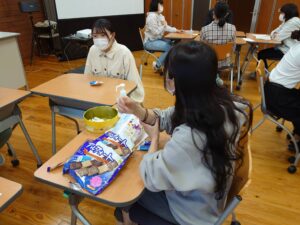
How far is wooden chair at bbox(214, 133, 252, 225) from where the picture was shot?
96cm

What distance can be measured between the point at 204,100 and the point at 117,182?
46 centimetres

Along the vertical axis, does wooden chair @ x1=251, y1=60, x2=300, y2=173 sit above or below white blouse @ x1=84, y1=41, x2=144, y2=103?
below

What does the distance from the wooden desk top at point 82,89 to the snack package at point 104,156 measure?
44 centimetres

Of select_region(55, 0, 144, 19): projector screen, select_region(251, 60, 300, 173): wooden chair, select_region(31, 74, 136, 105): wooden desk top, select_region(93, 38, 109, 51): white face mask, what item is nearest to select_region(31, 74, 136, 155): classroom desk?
select_region(31, 74, 136, 105): wooden desk top

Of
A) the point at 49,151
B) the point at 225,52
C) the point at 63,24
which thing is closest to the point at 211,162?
the point at 49,151

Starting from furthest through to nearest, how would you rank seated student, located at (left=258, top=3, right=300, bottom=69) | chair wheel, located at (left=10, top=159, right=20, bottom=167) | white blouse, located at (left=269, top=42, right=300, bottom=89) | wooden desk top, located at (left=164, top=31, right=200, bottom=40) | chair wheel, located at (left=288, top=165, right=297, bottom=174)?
wooden desk top, located at (left=164, top=31, right=200, bottom=40), seated student, located at (left=258, top=3, right=300, bottom=69), chair wheel, located at (left=10, top=159, right=20, bottom=167), chair wheel, located at (left=288, top=165, right=297, bottom=174), white blouse, located at (left=269, top=42, right=300, bottom=89)

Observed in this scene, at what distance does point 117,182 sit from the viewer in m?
0.98

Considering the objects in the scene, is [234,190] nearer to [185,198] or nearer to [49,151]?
[185,198]

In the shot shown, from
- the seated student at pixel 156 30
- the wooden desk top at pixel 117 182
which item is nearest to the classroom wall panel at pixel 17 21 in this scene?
the seated student at pixel 156 30

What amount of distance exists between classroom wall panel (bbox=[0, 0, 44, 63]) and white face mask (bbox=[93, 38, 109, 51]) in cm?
357

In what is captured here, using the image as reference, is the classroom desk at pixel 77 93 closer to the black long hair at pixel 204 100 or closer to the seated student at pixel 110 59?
the seated student at pixel 110 59

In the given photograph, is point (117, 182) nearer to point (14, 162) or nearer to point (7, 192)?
point (7, 192)

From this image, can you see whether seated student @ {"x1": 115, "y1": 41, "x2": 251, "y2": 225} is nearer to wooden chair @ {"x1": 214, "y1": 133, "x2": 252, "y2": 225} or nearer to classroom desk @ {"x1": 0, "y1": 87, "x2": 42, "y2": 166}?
wooden chair @ {"x1": 214, "y1": 133, "x2": 252, "y2": 225}

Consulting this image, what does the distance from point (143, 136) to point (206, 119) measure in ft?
1.57
